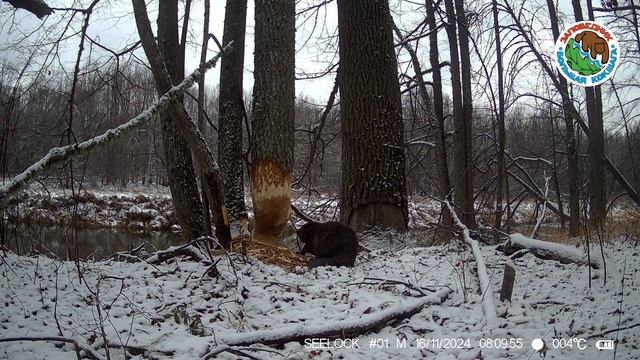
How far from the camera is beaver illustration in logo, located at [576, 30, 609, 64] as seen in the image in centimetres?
689

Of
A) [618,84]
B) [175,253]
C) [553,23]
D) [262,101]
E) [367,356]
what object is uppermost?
[553,23]

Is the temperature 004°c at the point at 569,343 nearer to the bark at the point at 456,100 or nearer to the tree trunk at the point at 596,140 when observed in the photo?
the bark at the point at 456,100

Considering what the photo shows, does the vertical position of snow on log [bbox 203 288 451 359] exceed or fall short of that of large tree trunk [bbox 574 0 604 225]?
it falls short

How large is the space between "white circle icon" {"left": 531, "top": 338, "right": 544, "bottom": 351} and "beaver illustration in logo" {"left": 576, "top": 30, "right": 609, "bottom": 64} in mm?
5946

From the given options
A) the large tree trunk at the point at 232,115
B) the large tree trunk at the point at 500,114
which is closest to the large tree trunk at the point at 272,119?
the large tree trunk at the point at 232,115

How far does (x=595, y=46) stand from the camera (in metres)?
6.94

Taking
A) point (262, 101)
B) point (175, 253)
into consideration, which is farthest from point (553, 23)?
point (175, 253)

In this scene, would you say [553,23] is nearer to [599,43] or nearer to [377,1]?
[599,43]

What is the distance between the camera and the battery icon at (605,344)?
2.40 m

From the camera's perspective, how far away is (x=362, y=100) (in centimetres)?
610

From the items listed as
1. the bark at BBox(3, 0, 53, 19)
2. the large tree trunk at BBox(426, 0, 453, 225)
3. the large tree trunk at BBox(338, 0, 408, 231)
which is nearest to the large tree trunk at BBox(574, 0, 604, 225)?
the large tree trunk at BBox(426, 0, 453, 225)

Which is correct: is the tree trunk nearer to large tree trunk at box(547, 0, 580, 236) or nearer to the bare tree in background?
the bare tree in background

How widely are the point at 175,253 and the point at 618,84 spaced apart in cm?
1079

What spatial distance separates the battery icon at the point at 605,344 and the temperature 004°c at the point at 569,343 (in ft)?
0.21
